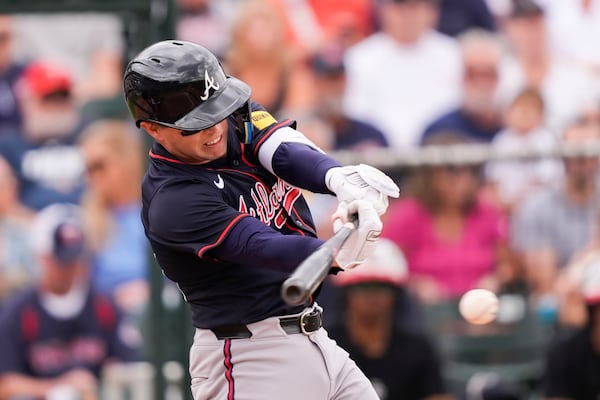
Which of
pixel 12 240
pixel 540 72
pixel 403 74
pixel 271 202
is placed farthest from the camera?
pixel 540 72

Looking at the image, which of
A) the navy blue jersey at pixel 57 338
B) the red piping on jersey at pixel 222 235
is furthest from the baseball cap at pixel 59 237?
the red piping on jersey at pixel 222 235

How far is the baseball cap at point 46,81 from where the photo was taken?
336 inches

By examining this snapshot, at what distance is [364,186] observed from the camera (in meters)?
3.50

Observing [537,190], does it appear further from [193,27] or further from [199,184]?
[199,184]

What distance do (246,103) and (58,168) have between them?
4787 millimetres

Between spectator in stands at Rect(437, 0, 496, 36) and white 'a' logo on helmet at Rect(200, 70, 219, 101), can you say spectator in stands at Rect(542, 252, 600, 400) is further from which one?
white 'a' logo on helmet at Rect(200, 70, 219, 101)

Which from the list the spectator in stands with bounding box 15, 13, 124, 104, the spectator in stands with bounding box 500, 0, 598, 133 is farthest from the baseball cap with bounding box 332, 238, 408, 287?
the spectator in stands with bounding box 15, 13, 124, 104

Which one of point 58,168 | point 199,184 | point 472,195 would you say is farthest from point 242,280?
point 58,168

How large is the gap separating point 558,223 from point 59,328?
10.5 feet

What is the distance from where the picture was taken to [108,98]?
8.73 m

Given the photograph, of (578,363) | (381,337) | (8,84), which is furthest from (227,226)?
(8,84)

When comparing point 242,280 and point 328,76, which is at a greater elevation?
point 242,280

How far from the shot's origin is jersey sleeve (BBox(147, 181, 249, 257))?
351cm

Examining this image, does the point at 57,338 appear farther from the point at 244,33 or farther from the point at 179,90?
the point at 179,90
